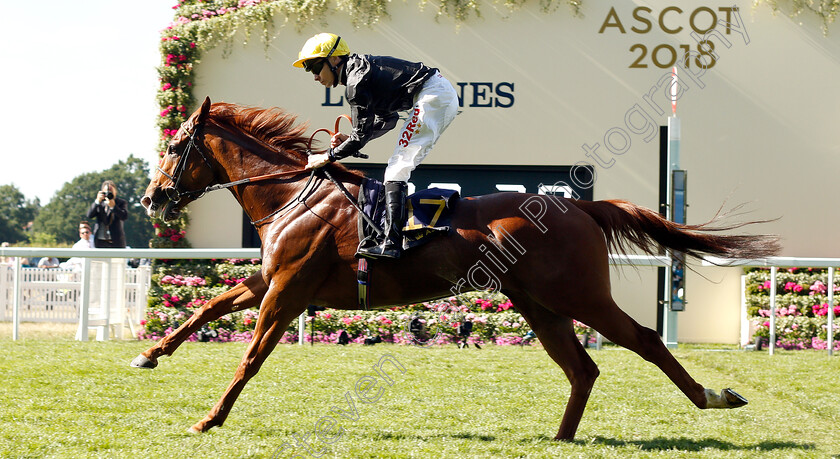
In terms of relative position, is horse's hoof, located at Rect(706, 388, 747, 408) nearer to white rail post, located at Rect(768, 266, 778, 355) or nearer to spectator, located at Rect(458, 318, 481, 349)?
white rail post, located at Rect(768, 266, 778, 355)

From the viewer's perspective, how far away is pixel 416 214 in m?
4.17

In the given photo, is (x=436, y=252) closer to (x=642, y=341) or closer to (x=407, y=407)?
(x=642, y=341)

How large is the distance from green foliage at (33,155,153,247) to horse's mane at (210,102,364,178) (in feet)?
203

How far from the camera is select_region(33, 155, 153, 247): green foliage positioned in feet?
236

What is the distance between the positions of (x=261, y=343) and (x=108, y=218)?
649cm

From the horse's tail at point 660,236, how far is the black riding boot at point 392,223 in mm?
990

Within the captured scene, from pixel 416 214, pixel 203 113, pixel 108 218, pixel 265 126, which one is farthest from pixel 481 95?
pixel 416 214

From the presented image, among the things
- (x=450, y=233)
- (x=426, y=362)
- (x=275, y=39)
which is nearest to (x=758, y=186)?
(x=426, y=362)

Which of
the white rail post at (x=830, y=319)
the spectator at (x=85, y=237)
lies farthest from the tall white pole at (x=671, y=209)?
the spectator at (x=85, y=237)

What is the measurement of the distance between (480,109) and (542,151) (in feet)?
2.93

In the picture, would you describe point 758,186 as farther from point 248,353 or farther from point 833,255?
point 248,353

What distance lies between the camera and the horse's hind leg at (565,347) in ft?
14.0

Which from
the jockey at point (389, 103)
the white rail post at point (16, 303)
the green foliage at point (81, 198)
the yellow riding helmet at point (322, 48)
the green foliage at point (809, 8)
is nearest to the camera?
the jockey at point (389, 103)

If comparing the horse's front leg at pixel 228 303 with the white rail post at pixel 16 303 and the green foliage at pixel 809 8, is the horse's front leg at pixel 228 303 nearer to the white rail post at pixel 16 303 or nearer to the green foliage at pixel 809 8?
the white rail post at pixel 16 303
